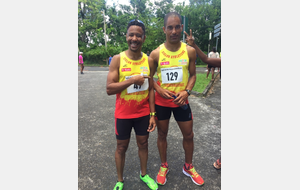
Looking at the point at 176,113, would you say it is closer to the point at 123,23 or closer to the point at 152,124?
the point at 152,124

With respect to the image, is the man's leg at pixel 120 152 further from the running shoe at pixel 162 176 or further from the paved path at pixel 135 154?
the running shoe at pixel 162 176

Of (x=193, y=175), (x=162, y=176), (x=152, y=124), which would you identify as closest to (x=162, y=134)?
(x=152, y=124)

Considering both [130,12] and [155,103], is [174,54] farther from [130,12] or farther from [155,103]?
[130,12]

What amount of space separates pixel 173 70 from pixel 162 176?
1.61m

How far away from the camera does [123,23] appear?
31.0m

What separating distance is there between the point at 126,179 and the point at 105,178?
12.9 inches

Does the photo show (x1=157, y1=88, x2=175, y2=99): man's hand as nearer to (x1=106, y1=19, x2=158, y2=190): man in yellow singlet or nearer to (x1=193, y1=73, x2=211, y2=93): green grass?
(x1=106, y1=19, x2=158, y2=190): man in yellow singlet

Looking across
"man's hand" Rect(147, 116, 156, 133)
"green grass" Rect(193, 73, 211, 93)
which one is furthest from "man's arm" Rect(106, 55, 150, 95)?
"green grass" Rect(193, 73, 211, 93)

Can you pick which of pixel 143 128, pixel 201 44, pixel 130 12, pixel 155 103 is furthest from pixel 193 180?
pixel 130 12

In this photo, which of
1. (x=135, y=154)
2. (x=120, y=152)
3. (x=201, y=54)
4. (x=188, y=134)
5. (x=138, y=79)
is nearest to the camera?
(x=138, y=79)

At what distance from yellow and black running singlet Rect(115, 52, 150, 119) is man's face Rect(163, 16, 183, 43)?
454 mm

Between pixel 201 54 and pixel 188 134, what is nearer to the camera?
pixel 201 54

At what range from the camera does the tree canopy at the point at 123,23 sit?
29.0 m

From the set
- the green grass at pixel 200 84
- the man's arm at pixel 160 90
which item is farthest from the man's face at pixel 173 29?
the green grass at pixel 200 84
